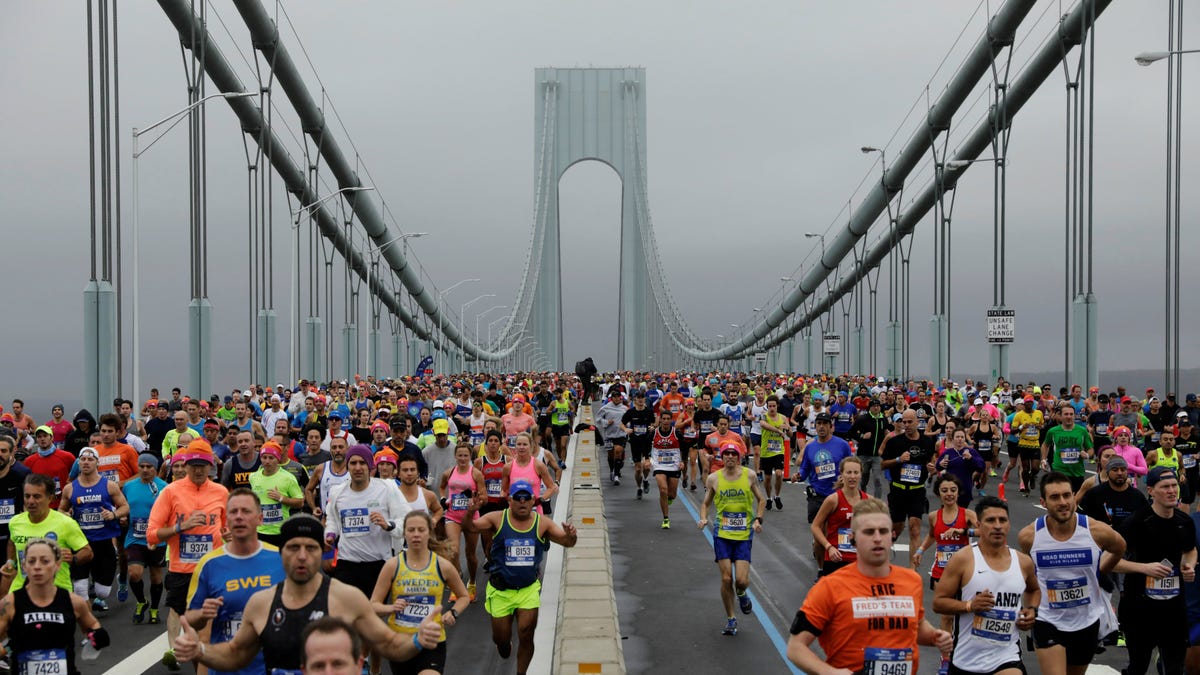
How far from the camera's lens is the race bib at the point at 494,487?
12.7 m

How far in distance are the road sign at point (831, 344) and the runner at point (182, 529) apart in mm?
60935

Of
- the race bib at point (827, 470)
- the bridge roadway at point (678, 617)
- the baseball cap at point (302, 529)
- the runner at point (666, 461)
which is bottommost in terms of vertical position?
the bridge roadway at point (678, 617)

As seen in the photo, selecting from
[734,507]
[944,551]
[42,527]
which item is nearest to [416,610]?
[42,527]

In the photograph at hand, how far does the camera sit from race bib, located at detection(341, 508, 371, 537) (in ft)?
30.6

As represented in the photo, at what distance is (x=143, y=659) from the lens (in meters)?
9.53

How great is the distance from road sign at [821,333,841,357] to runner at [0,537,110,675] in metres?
63.2

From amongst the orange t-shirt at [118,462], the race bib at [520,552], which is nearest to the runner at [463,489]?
the race bib at [520,552]

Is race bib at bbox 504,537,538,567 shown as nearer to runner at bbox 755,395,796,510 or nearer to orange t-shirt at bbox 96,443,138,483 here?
orange t-shirt at bbox 96,443,138,483

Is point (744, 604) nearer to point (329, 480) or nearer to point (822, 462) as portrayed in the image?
point (822, 462)

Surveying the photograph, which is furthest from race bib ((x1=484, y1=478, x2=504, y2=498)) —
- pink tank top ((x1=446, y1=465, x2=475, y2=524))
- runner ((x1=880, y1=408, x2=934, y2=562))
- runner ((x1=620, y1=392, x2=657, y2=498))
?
runner ((x1=620, y1=392, x2=657, y2=498))

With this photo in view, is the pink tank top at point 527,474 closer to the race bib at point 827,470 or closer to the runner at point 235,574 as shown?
the race bib at point 827,470

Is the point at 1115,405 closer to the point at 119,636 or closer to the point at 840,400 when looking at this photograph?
the point at 840,400

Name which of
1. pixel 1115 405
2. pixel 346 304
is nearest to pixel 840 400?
pixel 1115 405

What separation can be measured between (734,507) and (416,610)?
4.35 metres
